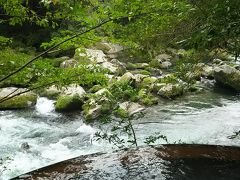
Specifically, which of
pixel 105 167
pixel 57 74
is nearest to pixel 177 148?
pixel 105 167

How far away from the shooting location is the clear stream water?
329 inches

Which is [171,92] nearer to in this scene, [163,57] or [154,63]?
[154,63]

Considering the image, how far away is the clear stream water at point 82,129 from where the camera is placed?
27.5ft

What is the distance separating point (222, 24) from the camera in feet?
9.84

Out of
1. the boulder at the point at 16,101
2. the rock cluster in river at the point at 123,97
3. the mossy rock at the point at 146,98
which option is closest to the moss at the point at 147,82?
the rock cluster in river at the point at 123,97

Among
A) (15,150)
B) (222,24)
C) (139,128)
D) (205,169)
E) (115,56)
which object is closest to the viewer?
(222,24)

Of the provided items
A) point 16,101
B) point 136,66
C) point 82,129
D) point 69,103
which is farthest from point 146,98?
point 136,66

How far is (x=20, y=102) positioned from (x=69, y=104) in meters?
1.89

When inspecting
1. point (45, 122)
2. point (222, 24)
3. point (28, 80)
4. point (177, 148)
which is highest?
point (222, 24)

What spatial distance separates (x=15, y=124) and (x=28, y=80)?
6.52m

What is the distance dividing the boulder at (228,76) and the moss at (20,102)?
24.8ft

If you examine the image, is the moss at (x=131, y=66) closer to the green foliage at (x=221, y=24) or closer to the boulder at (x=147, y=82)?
the boulder at (x=147, y=82)

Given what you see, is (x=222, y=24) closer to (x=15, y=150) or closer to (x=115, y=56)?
(x=15, y=150)

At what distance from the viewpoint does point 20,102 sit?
12.4 meters
